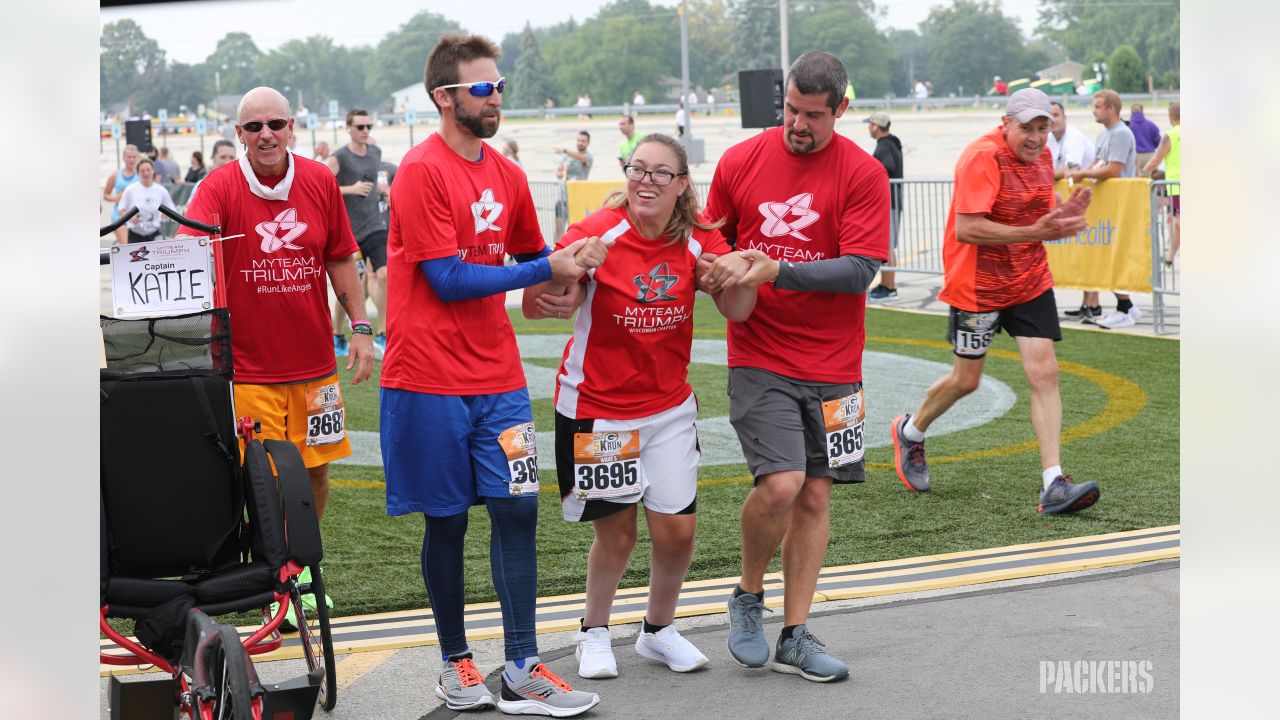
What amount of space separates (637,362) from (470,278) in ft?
2.19

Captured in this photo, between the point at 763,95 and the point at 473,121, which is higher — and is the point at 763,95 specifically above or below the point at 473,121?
above

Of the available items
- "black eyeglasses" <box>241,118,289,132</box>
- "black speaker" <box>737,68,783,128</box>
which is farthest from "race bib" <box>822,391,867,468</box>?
"black speaker" <box>737,68,783,128</box>

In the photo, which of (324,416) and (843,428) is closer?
(843,428)

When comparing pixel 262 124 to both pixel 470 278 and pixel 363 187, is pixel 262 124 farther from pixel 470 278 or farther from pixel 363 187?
pixel 363 187

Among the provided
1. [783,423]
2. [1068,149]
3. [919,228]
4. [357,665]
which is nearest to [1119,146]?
[1068,149]

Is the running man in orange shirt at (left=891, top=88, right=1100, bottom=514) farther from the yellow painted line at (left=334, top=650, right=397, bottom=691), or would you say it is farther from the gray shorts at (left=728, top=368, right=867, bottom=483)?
the yellow painted line at (left=334, top=650, right=397, bottom=691)

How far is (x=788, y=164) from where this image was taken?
507 cm

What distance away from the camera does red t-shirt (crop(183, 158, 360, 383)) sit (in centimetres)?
530

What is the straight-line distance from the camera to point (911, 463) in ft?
24.9

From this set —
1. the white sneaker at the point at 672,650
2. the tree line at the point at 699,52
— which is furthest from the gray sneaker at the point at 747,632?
the tree line at the point at 699,52
